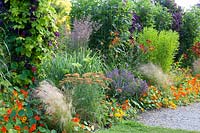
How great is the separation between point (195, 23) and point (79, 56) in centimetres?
521

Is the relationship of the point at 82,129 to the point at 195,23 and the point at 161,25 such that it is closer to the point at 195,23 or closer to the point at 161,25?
the point at 161,25

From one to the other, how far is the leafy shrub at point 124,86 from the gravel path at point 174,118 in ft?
1.24

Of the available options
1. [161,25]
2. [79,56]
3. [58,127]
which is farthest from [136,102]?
[161,25]

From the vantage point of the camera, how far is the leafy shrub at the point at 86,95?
16.1 feet

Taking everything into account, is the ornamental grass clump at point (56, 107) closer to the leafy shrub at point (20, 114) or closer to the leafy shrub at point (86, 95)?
the leafy shrub at point (20, 114)

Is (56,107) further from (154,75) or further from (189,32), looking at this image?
(189,32)

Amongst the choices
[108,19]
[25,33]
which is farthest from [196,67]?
[25,33]

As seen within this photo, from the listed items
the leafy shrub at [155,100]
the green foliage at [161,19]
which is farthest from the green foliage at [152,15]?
the leafy shrub at [155,100]

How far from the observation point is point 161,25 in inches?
374

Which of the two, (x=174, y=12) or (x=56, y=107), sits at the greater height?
(x=174, y=12)

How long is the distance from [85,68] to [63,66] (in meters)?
0.33

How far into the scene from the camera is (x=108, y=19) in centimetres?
744

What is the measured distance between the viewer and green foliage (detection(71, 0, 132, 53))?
7414 mm

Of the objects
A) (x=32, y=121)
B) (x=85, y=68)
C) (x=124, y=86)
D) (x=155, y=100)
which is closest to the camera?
(x=32, y=121)
